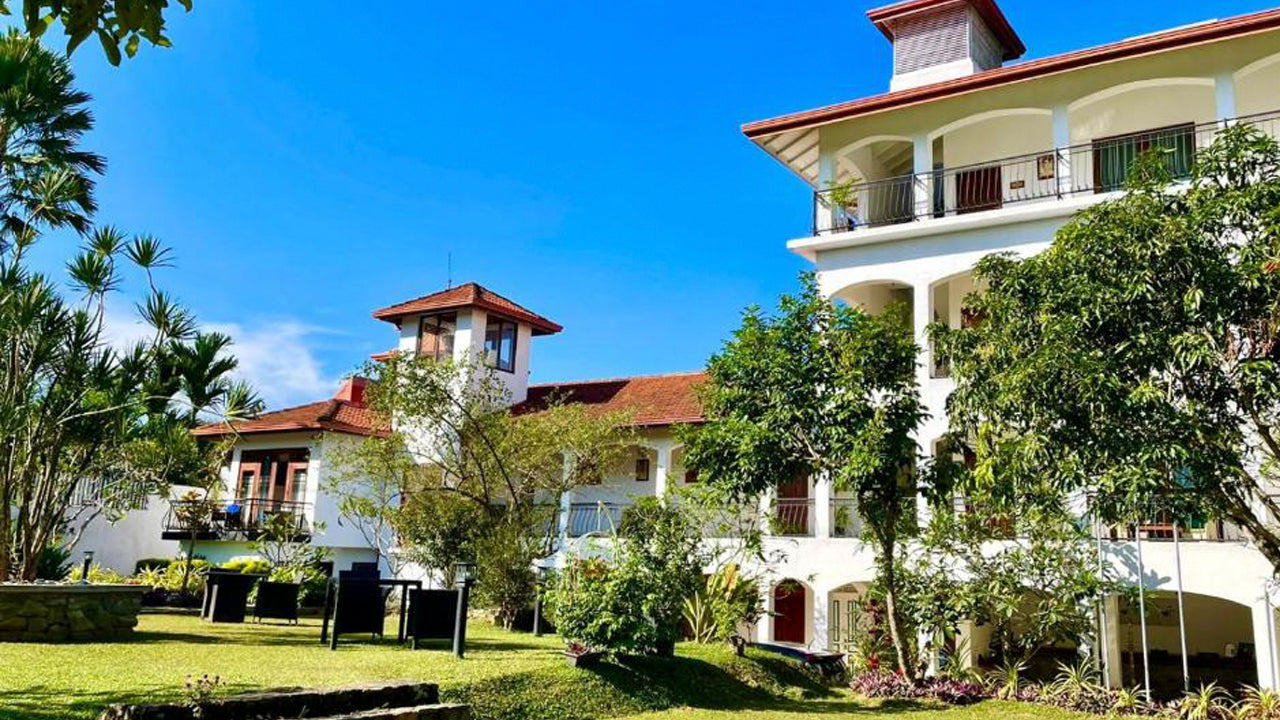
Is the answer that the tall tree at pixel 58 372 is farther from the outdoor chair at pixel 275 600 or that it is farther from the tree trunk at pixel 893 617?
the tree trunk at pixel 893 617

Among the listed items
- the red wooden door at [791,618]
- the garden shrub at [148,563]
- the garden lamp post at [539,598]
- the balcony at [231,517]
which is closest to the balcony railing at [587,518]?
the red wooden door at [791,618]

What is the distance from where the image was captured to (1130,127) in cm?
1797

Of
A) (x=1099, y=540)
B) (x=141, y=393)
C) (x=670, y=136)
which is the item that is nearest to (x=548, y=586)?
(x=141, y=393)

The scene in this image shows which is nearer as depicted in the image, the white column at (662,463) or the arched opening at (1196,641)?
the arched opening at (1196,641)

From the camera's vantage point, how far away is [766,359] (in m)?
13.3

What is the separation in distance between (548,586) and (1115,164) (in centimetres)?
1271

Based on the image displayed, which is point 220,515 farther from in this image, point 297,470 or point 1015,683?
point 1015,683

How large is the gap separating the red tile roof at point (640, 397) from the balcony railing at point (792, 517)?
3142 millimetres

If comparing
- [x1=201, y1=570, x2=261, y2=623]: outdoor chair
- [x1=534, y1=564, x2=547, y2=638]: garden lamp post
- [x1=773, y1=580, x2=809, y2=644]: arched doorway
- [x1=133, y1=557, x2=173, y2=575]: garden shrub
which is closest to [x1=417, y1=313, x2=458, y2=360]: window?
[x1=133, y1=557, x2=173, y2=575]: garden shrub

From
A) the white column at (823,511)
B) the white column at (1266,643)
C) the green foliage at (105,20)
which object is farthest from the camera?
the white column at (823,511)

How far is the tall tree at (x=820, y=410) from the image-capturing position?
1270 centimetres

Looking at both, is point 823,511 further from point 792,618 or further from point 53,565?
point 53,565

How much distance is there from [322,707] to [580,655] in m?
4.24

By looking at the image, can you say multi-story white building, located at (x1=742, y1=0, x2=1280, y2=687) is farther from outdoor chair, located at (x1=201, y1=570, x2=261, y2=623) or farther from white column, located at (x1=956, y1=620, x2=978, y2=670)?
outdoor chair, located at (x1=201, y1=570, x2=261, y2=623)
